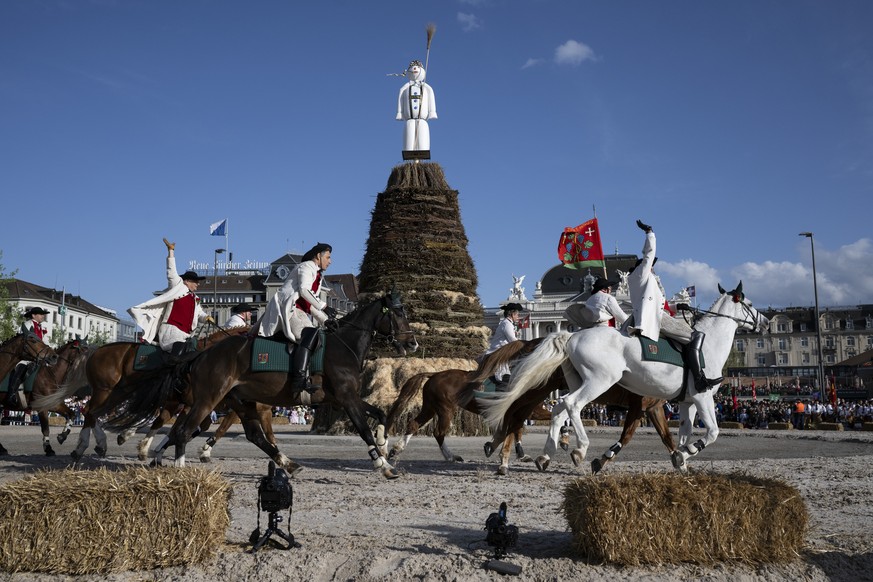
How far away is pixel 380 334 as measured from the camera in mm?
12422

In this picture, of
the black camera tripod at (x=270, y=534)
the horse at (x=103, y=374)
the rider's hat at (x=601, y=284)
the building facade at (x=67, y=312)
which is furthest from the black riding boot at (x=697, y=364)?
the building facade at (x=67, y=312)

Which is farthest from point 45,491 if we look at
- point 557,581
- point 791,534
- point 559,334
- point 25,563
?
point 559,334

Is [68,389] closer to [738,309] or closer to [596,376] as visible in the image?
[596,376]

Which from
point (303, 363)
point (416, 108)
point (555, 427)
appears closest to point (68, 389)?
point (303, 363)

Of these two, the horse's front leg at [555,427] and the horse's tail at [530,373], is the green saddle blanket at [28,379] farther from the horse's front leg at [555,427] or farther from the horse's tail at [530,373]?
the horse's front leg at [555,427]

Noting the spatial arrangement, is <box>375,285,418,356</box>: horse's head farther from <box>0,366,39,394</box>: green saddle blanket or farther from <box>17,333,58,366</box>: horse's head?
<box>0,366,39,394</box>: green saddle blanket

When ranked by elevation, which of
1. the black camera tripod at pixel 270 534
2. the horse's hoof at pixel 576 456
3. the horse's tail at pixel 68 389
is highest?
the horse's tail at pixel 68 389

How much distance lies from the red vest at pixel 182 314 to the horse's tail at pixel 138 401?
1.46 metres

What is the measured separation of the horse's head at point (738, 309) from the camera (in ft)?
41.4

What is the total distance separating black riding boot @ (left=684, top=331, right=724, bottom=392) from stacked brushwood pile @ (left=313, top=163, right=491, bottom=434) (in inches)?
509

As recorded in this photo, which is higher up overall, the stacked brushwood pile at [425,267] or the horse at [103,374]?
the stacked brushwood pile at [425,267]

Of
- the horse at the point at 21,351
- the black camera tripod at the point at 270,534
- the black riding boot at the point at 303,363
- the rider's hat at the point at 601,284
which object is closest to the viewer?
the black camera tripod at the point at 270,534

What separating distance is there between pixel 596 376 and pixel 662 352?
1115 mm

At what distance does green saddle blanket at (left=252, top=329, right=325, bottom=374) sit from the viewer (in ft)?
37.1
